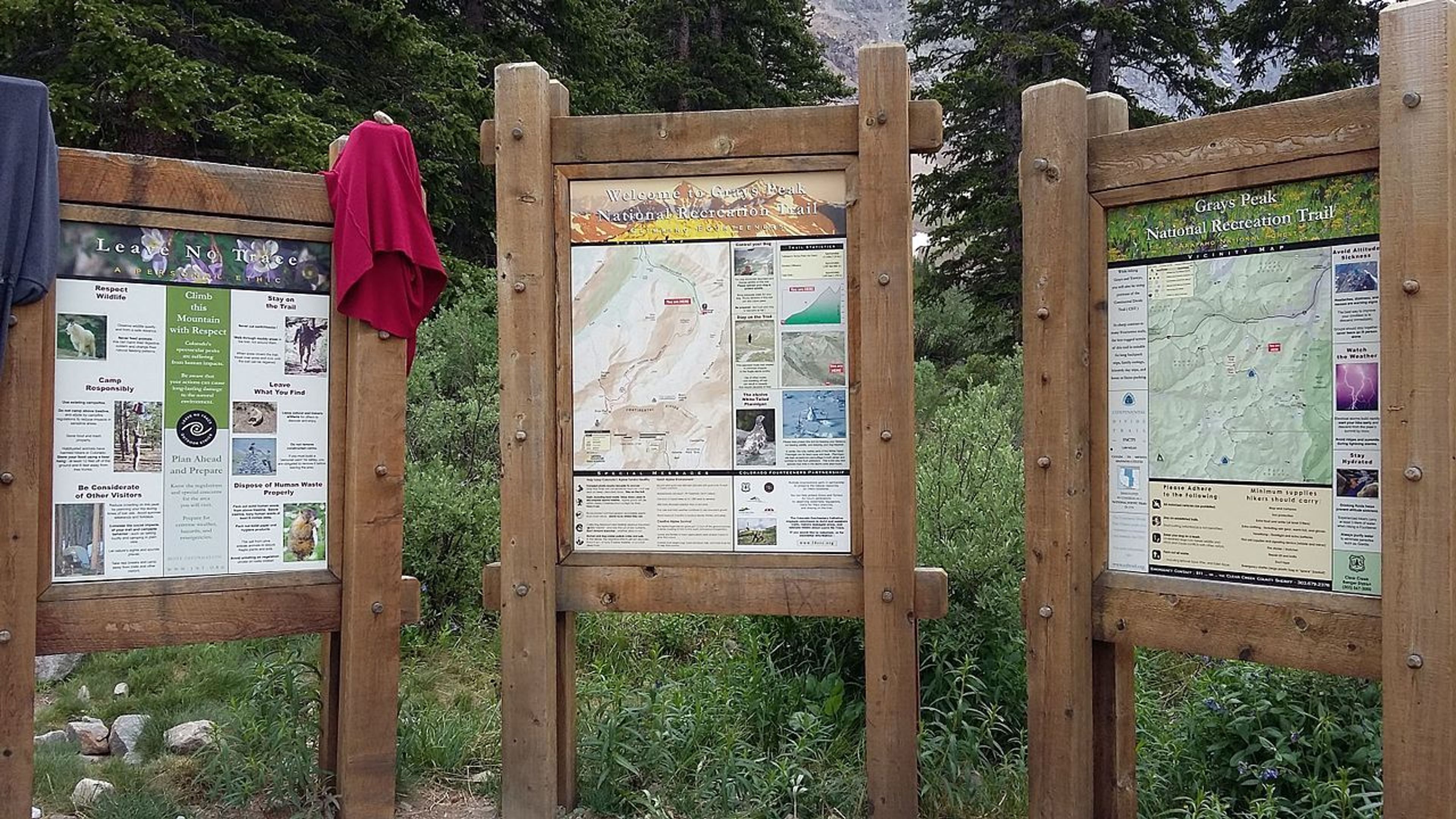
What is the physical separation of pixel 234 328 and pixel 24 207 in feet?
2.44

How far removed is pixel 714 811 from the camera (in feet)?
13.3

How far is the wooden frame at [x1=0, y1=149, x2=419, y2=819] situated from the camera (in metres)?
3.53

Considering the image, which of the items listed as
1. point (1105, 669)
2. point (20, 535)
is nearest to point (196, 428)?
point (20, 535)

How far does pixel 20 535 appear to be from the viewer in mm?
3523

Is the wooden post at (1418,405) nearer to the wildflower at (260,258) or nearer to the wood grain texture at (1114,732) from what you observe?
the wood grain texture at (1114,732)

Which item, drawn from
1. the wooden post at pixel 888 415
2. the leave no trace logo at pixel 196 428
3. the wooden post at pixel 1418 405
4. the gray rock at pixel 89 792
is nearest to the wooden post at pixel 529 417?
the leave no trace logo at pixel 196 428

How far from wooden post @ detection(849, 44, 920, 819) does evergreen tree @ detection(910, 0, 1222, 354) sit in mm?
11916

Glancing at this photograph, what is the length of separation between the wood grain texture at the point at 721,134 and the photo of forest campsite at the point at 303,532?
147 cm

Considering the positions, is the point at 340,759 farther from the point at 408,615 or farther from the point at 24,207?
the point at 24,207

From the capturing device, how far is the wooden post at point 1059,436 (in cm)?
353

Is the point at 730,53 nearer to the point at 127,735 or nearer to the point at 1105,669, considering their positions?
the point at 127,735

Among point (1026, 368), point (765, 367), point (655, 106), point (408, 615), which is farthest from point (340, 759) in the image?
point (655, 106)

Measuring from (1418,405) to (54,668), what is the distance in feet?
21.7

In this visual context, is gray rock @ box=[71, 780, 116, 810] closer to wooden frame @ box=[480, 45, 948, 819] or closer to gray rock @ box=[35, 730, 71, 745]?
gray rock @ box=[35, 730, 71, 745]
